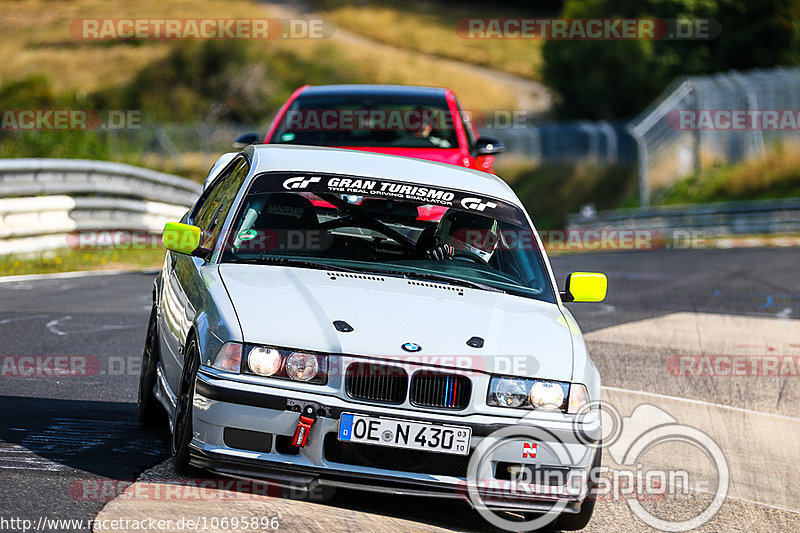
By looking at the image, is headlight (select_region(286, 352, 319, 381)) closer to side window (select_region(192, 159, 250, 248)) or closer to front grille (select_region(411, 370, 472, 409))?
front grille (select_region(411, 370, 472, 409))

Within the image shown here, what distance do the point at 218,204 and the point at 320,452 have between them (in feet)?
7.19

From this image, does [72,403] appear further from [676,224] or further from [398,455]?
[676,224]

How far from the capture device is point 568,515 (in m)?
5.42

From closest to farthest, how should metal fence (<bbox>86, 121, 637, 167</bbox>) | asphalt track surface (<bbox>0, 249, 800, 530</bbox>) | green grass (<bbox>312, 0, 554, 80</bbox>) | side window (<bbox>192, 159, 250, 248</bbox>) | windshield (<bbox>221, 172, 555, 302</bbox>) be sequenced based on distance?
asphalt track surface (<bbox>0, 249, 800, 530</bbox>), windshield (<bbox>221, 172, 555, 302</bbox>), side window (<bbox>192, 159, 250, 248</bbox>), metal fence (<bbox>86, 121, 637, 167</bbox>), green grass (<bbox>312, 0, 554, 80</bbox>)

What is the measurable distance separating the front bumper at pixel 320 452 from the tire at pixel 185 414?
0.10 m

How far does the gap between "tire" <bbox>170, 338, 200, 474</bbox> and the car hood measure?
302mm

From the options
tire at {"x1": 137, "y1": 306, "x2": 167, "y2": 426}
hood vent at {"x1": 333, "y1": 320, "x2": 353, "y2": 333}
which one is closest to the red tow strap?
hood vent at {"x1": 333, "y1": 320, "x2": 353, "y2": 333}

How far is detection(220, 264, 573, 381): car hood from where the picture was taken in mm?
5199

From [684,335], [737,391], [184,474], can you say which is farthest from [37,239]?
[184,474]

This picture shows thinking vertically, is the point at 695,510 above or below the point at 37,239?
below

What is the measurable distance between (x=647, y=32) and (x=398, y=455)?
5172 centimetres

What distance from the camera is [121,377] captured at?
812 centimetres

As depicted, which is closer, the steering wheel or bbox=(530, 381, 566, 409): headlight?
bbox=(530, 381, 566, 409): headlight

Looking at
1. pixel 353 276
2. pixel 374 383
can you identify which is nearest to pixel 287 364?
pixel 374 383
